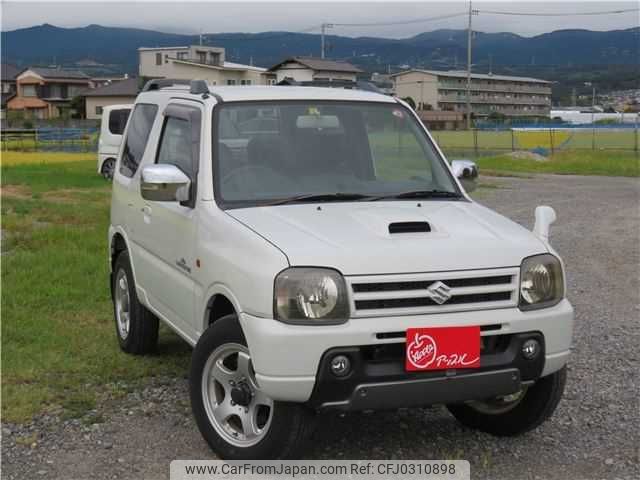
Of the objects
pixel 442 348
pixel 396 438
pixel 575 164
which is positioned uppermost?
pixel 442 348

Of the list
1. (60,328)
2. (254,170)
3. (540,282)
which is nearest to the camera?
(540,282)

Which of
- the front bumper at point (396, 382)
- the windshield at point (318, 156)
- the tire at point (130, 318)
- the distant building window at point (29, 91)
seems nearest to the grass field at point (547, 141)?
the tire at point (130, 318)

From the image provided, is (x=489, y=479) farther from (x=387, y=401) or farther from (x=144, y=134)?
(x=144, y=134)

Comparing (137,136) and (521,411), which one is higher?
(137,136)

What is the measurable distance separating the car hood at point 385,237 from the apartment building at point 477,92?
102 m

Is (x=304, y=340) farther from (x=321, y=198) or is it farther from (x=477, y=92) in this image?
(x=477, y=92)

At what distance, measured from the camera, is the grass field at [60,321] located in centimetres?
559

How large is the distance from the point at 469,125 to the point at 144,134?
254 ft

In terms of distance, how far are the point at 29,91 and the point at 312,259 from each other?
345 ft

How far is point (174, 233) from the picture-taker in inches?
205

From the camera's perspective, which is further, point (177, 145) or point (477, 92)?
point (477, 92)

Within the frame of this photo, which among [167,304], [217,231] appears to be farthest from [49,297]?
[217,231]

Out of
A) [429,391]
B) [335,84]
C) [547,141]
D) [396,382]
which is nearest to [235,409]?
[396,382]

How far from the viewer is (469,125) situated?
8150cm
